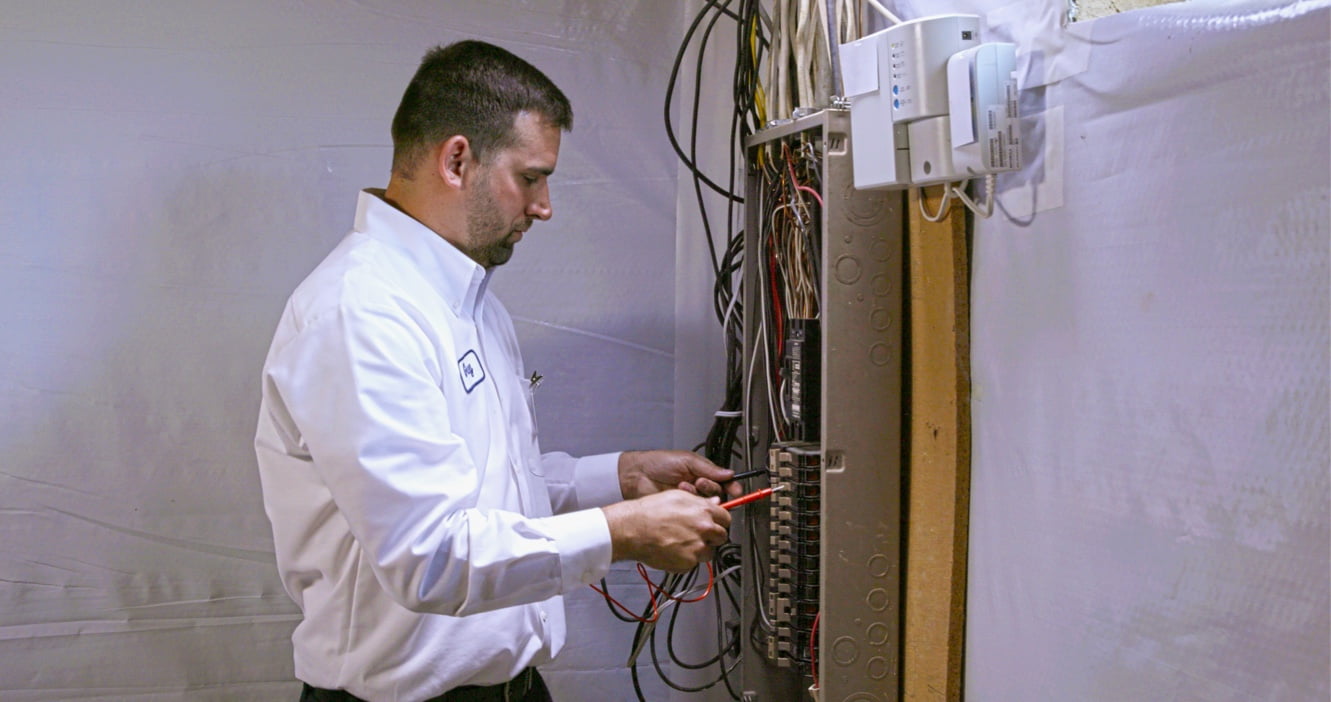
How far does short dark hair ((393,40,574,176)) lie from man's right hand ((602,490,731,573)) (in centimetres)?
55

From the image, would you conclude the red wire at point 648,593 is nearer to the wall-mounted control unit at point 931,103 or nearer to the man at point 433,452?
the man at point 433,452

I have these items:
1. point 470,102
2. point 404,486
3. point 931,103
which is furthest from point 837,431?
point 470,102

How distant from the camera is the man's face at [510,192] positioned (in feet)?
4.67

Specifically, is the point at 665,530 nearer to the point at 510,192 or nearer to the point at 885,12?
the point at 510,192

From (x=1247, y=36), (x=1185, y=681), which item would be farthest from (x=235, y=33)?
(x=1185, y=681)

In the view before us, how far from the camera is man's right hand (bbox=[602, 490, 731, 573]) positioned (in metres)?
1.32

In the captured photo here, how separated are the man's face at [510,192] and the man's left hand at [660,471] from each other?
1.62 feet

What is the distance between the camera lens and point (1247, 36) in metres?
0.84

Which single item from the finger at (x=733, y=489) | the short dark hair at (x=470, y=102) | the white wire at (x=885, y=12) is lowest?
the finger at (x=733, y=489)

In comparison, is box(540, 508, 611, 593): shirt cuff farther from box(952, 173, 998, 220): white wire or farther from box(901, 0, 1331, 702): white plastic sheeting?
box(952, 173, 998, 220): white wire

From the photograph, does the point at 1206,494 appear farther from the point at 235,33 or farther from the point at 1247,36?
the point at 235,33

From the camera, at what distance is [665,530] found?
1.33 m

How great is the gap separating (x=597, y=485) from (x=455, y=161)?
66 centimetres

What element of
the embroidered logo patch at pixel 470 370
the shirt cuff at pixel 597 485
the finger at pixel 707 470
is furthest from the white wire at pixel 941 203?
the shirt cuff at pixel 597 485
